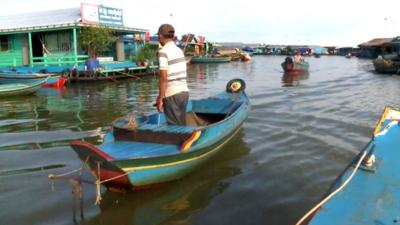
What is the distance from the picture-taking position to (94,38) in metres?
25.0

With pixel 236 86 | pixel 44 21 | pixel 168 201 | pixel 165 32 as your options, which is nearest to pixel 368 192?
pixel 168 201

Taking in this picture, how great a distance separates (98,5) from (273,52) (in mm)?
67398

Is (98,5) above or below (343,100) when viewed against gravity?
above

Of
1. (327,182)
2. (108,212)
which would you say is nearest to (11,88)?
(108,212)

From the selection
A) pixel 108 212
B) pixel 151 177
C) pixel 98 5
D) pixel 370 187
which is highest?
pixel 98 5

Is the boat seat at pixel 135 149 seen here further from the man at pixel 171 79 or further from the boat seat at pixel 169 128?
the man at pixel 171 79

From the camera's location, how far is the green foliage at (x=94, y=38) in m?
25.0

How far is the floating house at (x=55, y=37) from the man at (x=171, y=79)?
1950 cm

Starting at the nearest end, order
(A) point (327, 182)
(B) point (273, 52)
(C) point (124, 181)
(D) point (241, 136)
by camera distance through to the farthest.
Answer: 1. (C) point (124, 181)
2. (A) point (327, 182)
3. (D) point (241, 136)
4. (B) point (273, 52)

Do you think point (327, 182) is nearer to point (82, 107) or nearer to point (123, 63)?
point (82, 107)

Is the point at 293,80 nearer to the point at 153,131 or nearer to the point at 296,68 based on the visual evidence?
the point at 296,68

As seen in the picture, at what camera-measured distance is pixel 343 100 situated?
1556cm

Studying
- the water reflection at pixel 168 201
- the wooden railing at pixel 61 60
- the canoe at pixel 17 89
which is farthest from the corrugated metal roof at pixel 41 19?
the water reflection at pixel 168 201

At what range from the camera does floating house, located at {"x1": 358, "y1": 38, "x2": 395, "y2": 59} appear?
52.1 m
